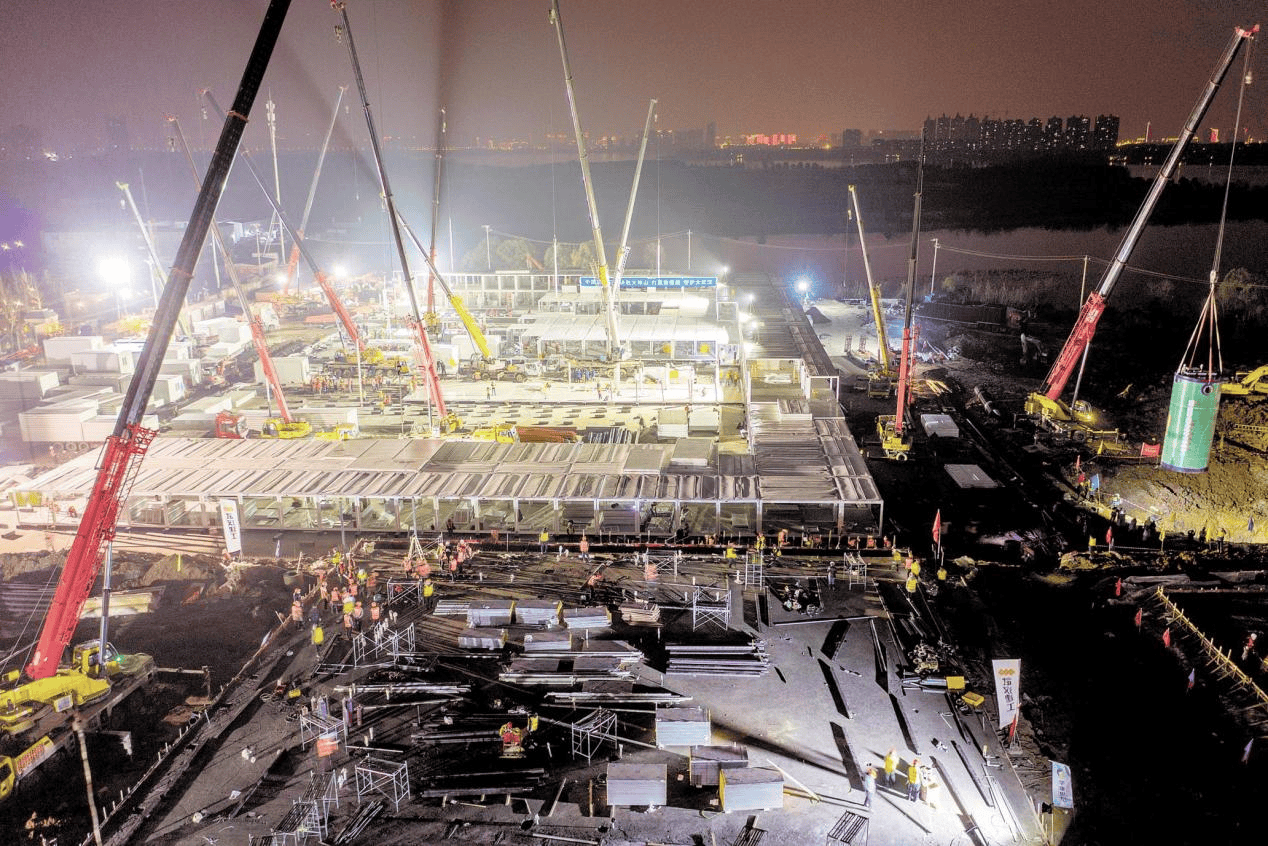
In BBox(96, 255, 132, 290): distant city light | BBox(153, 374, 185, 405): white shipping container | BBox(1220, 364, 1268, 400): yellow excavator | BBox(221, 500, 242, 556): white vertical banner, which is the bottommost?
BBox(221, 500, 242, 556): white vertical banner

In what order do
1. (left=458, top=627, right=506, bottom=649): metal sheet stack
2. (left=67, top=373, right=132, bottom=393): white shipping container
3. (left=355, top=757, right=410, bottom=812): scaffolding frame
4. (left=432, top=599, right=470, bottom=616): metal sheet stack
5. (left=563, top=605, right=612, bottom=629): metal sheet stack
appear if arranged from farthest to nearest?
1. (left=67, top=373, right=132, bottom=393): white shipping container
2. (left=432, top=599, right=470, bottom=616): metal sheet stack
3. (left=563, top=605, right=612, bottom=629): metal sheet stack
4. (left=458, top=627, right=506, bottom=649): metal sheet stack
5. (left=355, top=757, right=410, bottom=812): scaffolding frame

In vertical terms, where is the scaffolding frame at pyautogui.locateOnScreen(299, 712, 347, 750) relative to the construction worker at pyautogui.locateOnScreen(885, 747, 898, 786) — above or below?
below

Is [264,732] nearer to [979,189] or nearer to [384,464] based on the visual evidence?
[384,464]

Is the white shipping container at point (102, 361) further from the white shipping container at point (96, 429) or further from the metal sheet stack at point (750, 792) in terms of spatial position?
the metal sheet stack at point (750, 792)

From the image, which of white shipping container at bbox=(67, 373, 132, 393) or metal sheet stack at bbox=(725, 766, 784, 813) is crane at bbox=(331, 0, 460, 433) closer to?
white shipping container at bbox=(67, 373, 132, 393)

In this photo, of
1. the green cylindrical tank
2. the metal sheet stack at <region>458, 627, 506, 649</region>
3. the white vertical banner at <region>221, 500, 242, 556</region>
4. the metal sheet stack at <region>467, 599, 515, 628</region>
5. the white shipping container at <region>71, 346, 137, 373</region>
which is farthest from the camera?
the white shipping container at <region>71, 346, 137, 373</region>

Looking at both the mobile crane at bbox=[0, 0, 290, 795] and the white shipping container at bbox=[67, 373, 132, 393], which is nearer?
the mobile crane at bbox=[0, 0, 290, 795]

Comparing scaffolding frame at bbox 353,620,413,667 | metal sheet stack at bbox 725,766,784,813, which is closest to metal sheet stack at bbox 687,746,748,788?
metal sheet stack at bbox 725,766,784,813

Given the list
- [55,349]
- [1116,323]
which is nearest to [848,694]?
[55,349]
